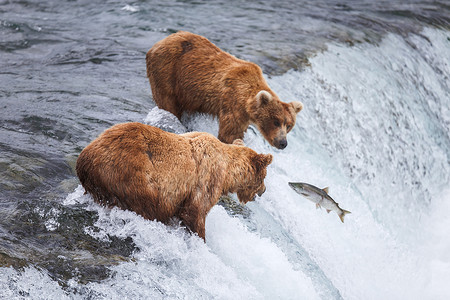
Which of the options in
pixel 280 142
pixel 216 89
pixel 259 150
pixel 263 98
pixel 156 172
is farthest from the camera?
pixel 259 150

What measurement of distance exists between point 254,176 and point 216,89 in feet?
4.74

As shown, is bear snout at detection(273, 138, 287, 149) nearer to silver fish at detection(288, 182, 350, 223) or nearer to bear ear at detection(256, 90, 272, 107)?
bear ear at detection(256, 90, 272, 107)

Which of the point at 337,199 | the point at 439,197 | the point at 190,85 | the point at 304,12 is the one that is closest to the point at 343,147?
the point at 337,199

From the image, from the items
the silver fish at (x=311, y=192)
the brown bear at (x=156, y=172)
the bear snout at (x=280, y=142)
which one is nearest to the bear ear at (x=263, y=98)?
the bear snout at (x=280, y=142)

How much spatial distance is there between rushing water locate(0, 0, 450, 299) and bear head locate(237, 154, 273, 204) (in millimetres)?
263

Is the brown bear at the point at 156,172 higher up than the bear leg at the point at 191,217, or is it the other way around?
the brown bear at the point at 156,172

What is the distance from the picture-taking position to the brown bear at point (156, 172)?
371 cm

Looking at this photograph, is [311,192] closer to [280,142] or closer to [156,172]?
[280,142]

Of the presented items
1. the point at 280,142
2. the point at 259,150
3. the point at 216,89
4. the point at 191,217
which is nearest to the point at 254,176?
the point at 191,217

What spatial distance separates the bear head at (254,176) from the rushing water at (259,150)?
263mm

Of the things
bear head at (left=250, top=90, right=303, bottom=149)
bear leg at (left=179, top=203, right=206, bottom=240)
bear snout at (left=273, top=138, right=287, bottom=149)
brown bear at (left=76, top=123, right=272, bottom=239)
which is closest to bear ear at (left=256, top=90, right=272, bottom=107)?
bear head at (left=250, top=90, right=303, bottom=149)

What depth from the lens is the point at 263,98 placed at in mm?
5523

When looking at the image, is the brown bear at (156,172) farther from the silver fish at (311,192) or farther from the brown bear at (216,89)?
the brown bear at (216,89)

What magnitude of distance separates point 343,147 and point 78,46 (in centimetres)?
473
